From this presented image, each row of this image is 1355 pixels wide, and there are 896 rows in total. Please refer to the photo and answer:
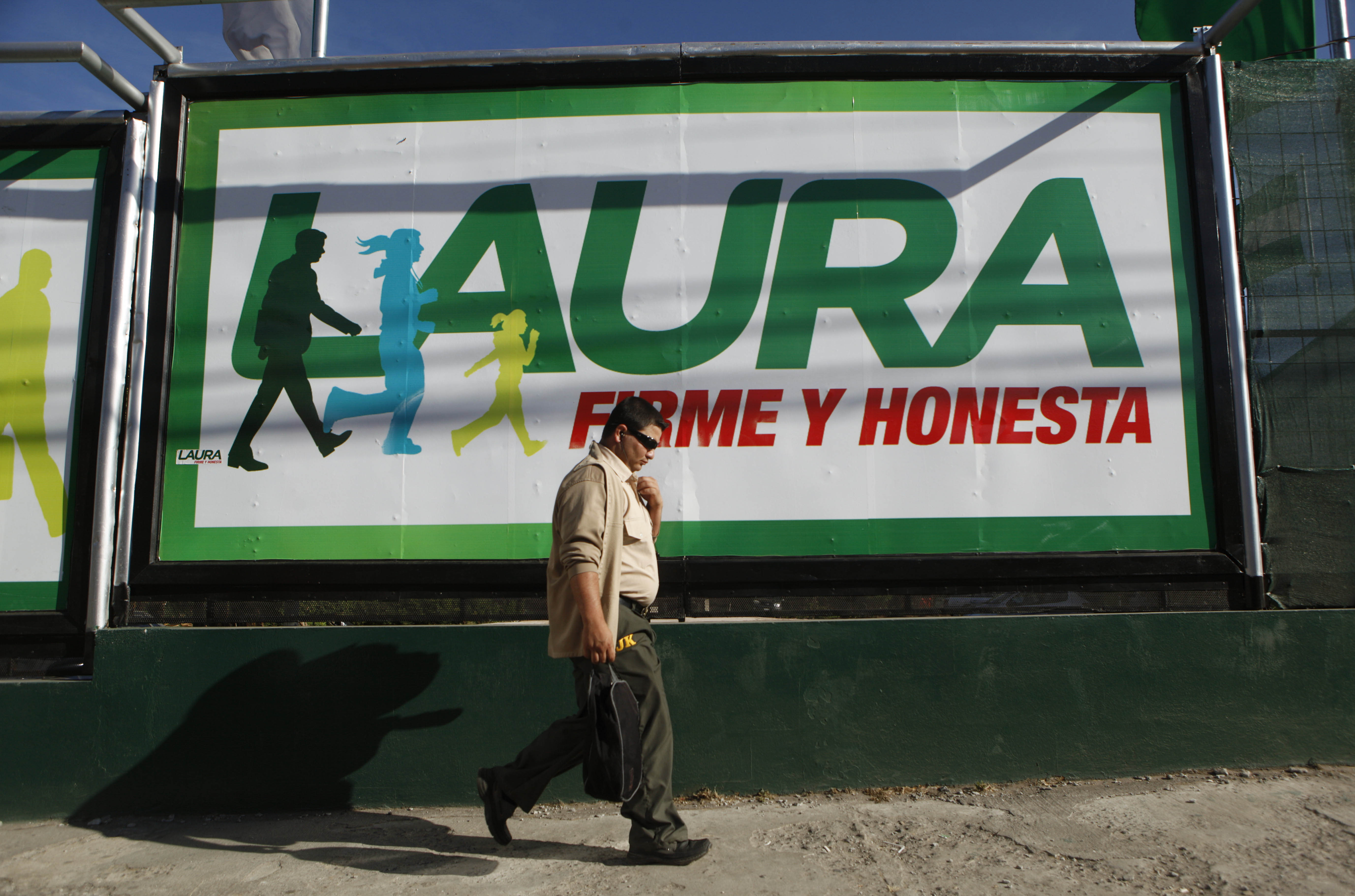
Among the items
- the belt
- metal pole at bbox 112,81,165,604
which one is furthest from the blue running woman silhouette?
the belt

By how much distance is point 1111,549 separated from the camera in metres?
4.20

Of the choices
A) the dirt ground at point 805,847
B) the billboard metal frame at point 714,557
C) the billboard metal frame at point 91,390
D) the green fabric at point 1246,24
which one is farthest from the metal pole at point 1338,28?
the billboard metal frame at point 91,390

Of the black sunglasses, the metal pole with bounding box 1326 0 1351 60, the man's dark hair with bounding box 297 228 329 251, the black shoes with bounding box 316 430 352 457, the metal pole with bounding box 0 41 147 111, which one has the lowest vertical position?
the black sunglasses

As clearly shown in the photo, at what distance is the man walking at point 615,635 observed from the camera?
10.2 ft

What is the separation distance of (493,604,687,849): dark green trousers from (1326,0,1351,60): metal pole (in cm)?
520

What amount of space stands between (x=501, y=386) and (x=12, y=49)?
306 centimetres

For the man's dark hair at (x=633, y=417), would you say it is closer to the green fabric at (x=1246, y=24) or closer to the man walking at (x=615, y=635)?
the man walking at (x=615, y=635)

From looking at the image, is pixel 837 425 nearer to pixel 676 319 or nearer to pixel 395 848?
pixel 676 319

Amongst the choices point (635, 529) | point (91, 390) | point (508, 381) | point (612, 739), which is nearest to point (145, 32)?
point (91, 390)

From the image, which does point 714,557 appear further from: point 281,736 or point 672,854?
point 281,736

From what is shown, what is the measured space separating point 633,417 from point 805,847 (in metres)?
2.01

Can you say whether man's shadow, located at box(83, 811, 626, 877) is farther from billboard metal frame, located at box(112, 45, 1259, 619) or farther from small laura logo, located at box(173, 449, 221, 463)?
small laura logo, located at box(173, 449, 221, 463)

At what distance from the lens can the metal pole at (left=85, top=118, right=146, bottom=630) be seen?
13.8 ft

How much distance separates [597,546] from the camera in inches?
120
